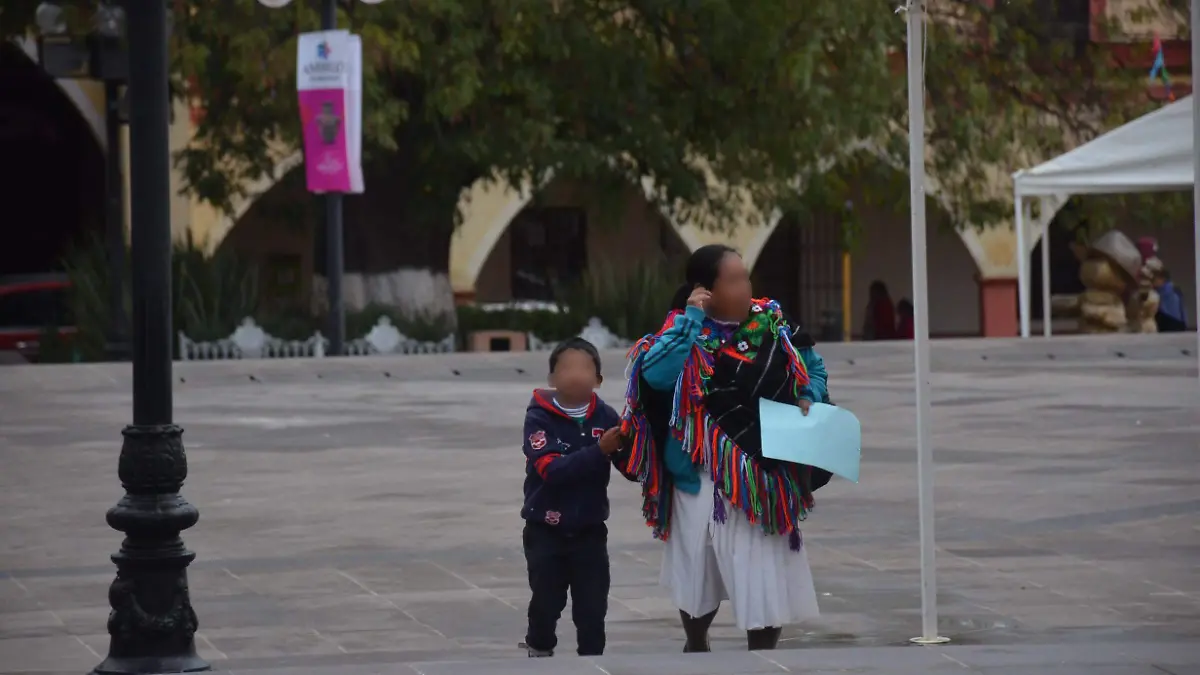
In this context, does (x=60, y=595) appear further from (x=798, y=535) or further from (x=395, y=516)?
(x=798, y=535)

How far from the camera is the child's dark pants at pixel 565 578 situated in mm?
6824

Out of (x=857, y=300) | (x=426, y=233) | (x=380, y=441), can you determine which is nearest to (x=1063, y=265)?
(x=857, y=300)

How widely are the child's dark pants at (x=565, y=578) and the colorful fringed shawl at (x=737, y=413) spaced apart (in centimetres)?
35

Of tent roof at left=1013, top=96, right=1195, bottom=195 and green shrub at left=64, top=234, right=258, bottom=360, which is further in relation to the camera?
green shrub at left=64, top=234, right=258, bottom=360

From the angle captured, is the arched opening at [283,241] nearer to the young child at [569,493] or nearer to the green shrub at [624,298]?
the green shrub at [624,298]

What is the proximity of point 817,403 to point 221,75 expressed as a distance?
1895cm

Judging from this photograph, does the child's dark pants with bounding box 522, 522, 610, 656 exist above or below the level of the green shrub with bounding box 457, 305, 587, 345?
below

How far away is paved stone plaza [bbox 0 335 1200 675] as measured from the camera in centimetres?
749

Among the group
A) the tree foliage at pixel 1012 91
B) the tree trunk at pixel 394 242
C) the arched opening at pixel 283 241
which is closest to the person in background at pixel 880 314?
the tree foliage at pixel 1012 91

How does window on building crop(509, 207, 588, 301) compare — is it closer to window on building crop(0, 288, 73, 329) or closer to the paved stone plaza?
window on building crop(0, 288, 73, 329)

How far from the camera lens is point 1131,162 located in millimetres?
22234

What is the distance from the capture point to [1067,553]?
9.55 meters

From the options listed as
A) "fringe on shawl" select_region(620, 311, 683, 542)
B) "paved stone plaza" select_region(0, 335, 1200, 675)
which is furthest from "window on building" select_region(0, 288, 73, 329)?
"fringe on shawl" select_region(620, 311, 683, 542)

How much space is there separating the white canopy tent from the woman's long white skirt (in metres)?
15.5
